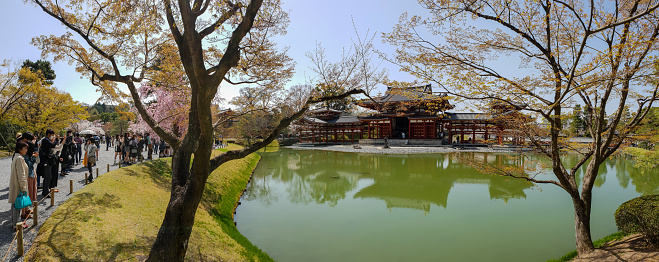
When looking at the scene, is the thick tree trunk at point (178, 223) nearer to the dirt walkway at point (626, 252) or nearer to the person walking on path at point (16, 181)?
the person walking on path at point (16, 181)

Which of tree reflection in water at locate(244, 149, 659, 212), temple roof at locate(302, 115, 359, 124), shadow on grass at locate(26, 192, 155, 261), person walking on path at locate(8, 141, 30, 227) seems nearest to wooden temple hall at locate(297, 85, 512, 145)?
temple roof at locate(302, 115, 359, 124)

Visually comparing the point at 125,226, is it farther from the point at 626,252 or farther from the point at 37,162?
the point at 626,252

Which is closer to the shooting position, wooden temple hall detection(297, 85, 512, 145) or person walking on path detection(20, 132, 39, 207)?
person walking on path detection(20, 132, 39, 207)

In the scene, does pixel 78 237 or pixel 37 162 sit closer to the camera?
pixel 78 237

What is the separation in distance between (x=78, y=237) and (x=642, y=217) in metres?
8.36

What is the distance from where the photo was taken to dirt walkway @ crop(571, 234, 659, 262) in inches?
165

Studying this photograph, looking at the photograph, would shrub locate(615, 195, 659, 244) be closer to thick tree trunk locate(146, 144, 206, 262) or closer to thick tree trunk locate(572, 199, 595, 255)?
thick tree trunk locate(572, 199, 595, 255)

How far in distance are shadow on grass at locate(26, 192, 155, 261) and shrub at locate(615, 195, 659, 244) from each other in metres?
7.75

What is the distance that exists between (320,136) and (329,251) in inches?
1201

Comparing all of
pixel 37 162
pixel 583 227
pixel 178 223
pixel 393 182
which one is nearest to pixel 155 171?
pixel 37 162

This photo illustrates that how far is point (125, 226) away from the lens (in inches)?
183

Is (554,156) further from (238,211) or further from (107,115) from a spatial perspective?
(107,115)

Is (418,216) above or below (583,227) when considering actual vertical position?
below

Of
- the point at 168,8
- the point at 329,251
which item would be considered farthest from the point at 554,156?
the point at 168,8
